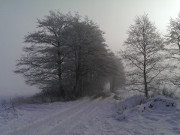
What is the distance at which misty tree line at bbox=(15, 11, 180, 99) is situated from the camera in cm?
1786

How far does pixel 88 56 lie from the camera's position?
2308 cm

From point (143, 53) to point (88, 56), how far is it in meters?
8.23

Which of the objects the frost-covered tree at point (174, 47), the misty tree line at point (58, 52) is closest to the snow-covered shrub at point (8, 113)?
the misty tree line at point (58, 52)

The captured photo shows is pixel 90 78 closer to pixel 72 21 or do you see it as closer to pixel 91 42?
pixel 91 42

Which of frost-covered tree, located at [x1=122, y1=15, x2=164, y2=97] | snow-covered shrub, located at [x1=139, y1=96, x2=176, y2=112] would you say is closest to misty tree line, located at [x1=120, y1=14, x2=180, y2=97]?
frost-covered tree, located at [x1=122, y1=15, x2=164, y2=97]

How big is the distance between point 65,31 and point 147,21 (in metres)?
10.7

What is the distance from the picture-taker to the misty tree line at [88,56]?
58.6ft

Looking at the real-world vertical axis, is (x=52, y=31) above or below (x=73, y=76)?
above

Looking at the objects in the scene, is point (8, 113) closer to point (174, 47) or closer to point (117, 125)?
point (117, 125)

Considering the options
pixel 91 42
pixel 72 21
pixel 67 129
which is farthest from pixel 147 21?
pixel 67 129

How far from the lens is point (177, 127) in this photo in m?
7.02

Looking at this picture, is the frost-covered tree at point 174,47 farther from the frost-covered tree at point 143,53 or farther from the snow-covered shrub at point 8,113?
the snow-covered shrub at point 8,113

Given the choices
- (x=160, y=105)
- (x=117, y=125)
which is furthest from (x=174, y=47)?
(x=117, y=125)

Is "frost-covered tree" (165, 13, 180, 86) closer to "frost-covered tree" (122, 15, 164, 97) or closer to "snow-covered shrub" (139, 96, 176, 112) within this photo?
"frost-covered tree" (122, 15, 164, 97)
